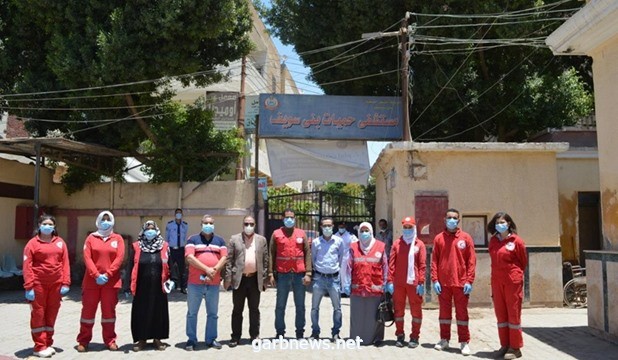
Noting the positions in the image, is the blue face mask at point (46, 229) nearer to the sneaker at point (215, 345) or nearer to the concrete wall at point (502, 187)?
the sneaker at point (215, 345)

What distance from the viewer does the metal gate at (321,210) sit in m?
15.0

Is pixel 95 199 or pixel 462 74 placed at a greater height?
pixel 462 74

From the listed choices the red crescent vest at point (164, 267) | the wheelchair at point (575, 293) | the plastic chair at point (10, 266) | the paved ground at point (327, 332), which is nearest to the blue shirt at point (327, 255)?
the paved ground at point (327, 332)

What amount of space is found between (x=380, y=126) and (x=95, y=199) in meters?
7.91

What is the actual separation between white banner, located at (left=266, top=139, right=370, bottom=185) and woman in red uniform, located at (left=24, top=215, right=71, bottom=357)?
24.8ft

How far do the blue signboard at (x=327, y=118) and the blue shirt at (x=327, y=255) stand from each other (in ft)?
20.9

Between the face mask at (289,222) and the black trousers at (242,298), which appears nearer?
the black trousers at (242,298)

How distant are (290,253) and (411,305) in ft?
6.04

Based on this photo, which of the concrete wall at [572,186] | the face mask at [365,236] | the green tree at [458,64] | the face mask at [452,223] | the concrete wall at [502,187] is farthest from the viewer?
the green tree at [458,64]

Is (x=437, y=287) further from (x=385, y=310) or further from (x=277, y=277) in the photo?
(x=277, y=277)

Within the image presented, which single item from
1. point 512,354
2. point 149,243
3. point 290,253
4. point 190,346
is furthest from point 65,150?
point 512,354

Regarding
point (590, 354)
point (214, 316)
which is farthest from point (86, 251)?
point (590, 354)

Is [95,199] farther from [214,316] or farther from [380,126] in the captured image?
[214,316]

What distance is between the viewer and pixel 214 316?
26.2 ft
